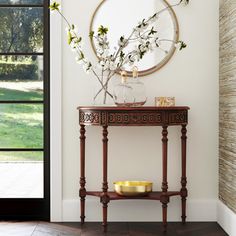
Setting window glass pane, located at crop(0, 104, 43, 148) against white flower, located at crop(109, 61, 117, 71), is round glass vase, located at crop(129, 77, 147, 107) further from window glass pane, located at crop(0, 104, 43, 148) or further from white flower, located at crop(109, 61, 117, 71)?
window glass pane, located at crop(0, 104, 43, 148)

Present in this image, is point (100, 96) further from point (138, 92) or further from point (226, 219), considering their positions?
point (226, 219)

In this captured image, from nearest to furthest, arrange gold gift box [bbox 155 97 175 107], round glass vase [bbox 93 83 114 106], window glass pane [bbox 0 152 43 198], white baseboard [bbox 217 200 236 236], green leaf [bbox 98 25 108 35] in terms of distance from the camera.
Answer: white baseboard [bbox 217 200 236 236]
green leaf [bbox 98 25 108 35]
gold gift box [bbox 155 97 175 107]
round glass vase [bbox 93 83 114 106]
window glass pane [bbox 0 152 43 198]

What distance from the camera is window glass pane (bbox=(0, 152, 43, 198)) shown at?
4.33 metres

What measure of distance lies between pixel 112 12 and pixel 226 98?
117 centimetres

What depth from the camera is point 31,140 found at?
4336 mm

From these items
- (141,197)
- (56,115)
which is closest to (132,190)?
(141,197)

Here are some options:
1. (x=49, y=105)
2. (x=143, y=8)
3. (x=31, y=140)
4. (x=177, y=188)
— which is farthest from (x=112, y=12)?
(x=177, y=188)

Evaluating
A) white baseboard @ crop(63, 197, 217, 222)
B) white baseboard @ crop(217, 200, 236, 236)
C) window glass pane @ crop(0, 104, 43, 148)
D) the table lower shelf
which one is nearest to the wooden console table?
the table lower shelf

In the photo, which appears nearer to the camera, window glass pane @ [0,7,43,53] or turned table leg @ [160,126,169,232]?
turned table leg @ [160,126,169,232]

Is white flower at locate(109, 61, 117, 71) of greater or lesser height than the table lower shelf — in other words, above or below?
above

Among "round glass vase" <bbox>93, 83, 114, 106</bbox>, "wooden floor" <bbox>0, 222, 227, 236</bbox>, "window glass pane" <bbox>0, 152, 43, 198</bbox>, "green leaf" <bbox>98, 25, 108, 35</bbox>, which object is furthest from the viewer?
"window glass pane" <bbox>0, 152, 43, 198</bbox>

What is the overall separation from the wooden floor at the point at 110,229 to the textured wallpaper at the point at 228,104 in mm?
283

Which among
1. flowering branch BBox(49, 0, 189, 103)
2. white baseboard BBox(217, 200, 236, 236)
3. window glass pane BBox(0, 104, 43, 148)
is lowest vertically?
white baseboard BBox(217, 200, 236, 236)

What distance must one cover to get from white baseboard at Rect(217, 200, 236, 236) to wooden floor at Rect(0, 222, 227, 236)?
44 millimetres
